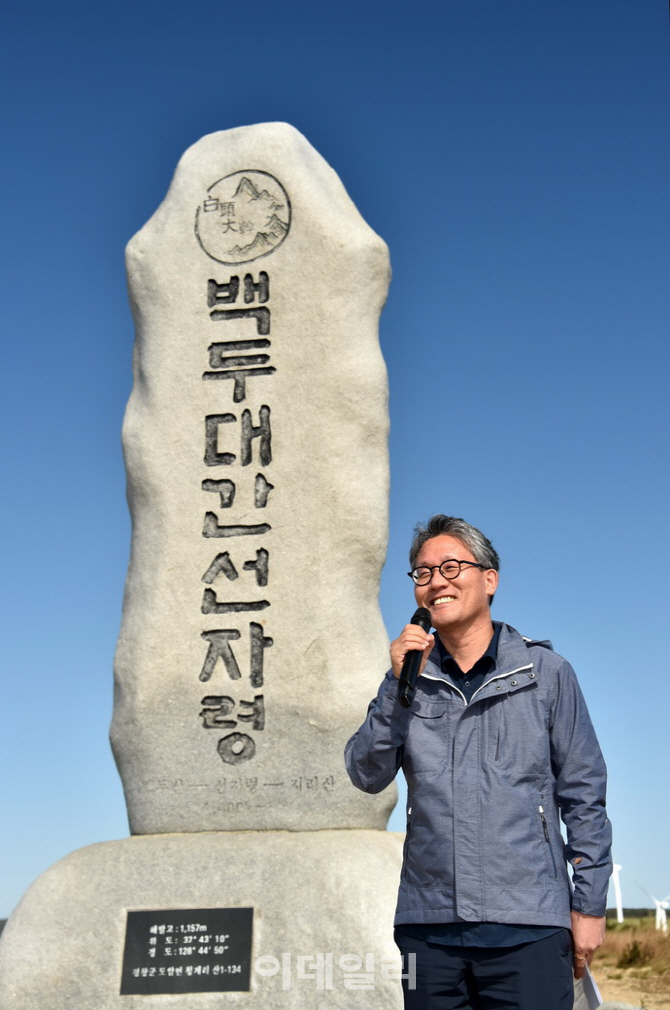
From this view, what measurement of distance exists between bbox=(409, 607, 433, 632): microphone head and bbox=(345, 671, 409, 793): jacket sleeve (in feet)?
0.47

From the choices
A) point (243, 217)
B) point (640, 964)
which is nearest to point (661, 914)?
point (640, 964)

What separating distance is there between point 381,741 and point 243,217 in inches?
169

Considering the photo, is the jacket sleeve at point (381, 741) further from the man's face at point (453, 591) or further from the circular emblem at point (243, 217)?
the circular emblem at point (243, 217)

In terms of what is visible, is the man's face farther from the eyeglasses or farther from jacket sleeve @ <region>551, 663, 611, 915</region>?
jacket sleeve @ <region>551, 663, 611, 915</region>

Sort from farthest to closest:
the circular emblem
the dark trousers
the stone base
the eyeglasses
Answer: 1. the circular emblem
2. the stone base
3. the eyeglasses
4. the dark trousers

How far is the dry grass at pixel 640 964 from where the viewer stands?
800cm

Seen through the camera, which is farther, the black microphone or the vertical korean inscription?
the vertical korean inscription

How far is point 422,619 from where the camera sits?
2732 mm

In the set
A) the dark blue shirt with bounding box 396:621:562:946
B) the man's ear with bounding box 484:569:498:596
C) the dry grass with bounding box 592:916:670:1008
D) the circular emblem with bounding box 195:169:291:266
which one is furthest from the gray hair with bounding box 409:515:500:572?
the dry grass with bounding box 592:916:670:1008

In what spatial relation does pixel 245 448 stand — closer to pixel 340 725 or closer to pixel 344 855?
pixel 340 725

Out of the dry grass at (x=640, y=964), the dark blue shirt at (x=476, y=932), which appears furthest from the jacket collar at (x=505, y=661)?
the dry grass at (x=640, y=964)

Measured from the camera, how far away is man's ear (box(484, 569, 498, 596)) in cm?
289

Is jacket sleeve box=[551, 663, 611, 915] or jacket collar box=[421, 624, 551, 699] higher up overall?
jacket collar box=[421, 624, 551, 699]

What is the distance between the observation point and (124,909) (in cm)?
516
